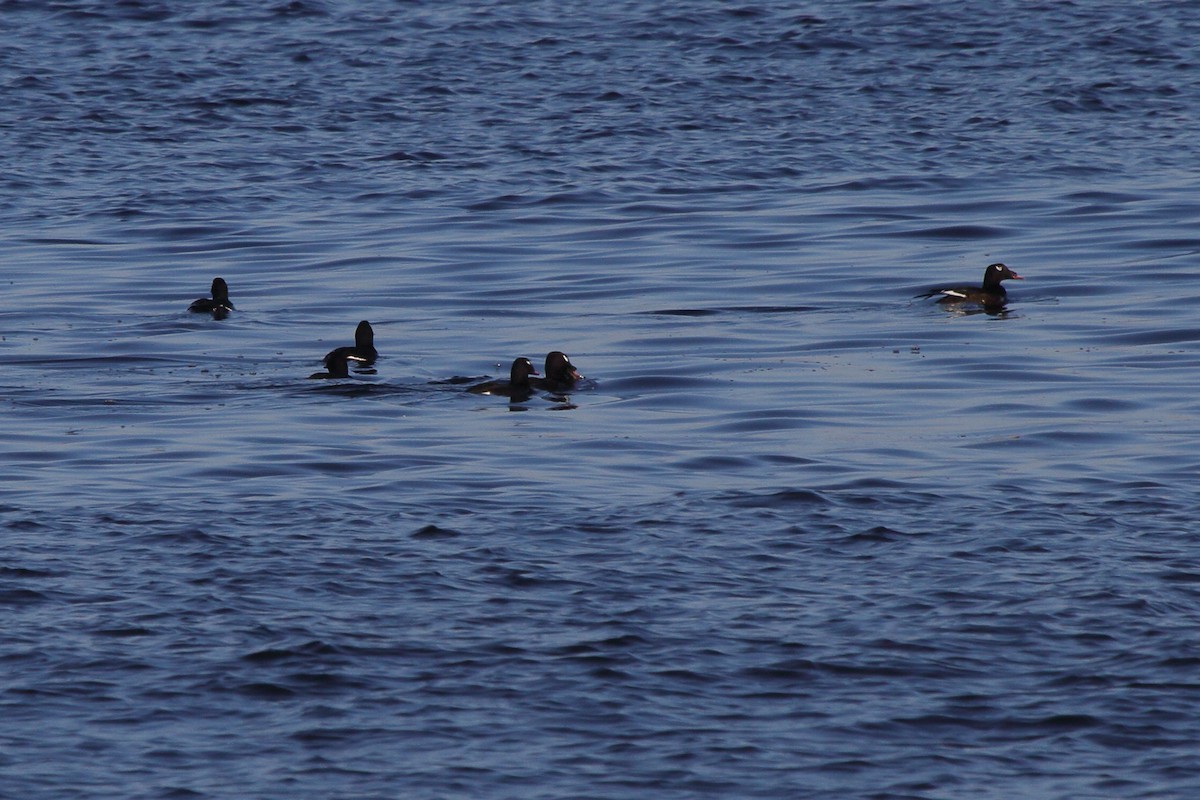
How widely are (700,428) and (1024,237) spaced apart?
39.8 ft

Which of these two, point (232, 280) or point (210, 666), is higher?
point (232, 280)

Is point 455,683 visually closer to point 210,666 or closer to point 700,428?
point 210,666

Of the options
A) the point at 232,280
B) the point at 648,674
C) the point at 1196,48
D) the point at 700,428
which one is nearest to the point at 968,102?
the point at 1196,48

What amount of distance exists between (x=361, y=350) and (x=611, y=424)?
11.4 ft

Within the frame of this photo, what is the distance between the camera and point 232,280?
24641 millimetres

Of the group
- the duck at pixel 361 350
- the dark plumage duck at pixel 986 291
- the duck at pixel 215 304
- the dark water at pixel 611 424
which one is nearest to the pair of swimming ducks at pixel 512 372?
the duck at pixel 361 350

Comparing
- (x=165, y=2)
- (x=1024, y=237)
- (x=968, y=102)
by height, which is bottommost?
(x=1024, y=237)

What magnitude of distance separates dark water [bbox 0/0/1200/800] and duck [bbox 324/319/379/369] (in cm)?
26

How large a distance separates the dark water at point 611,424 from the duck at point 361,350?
26 centimetres

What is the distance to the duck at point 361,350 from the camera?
17.9m

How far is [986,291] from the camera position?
73.6 feet

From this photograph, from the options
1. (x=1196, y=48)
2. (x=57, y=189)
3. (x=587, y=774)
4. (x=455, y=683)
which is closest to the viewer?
(x=587, y=774)

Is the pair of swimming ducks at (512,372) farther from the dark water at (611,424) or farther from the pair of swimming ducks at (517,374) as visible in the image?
the dark water at (611,424)

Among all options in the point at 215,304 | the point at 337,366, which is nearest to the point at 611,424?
the point at 337,366
